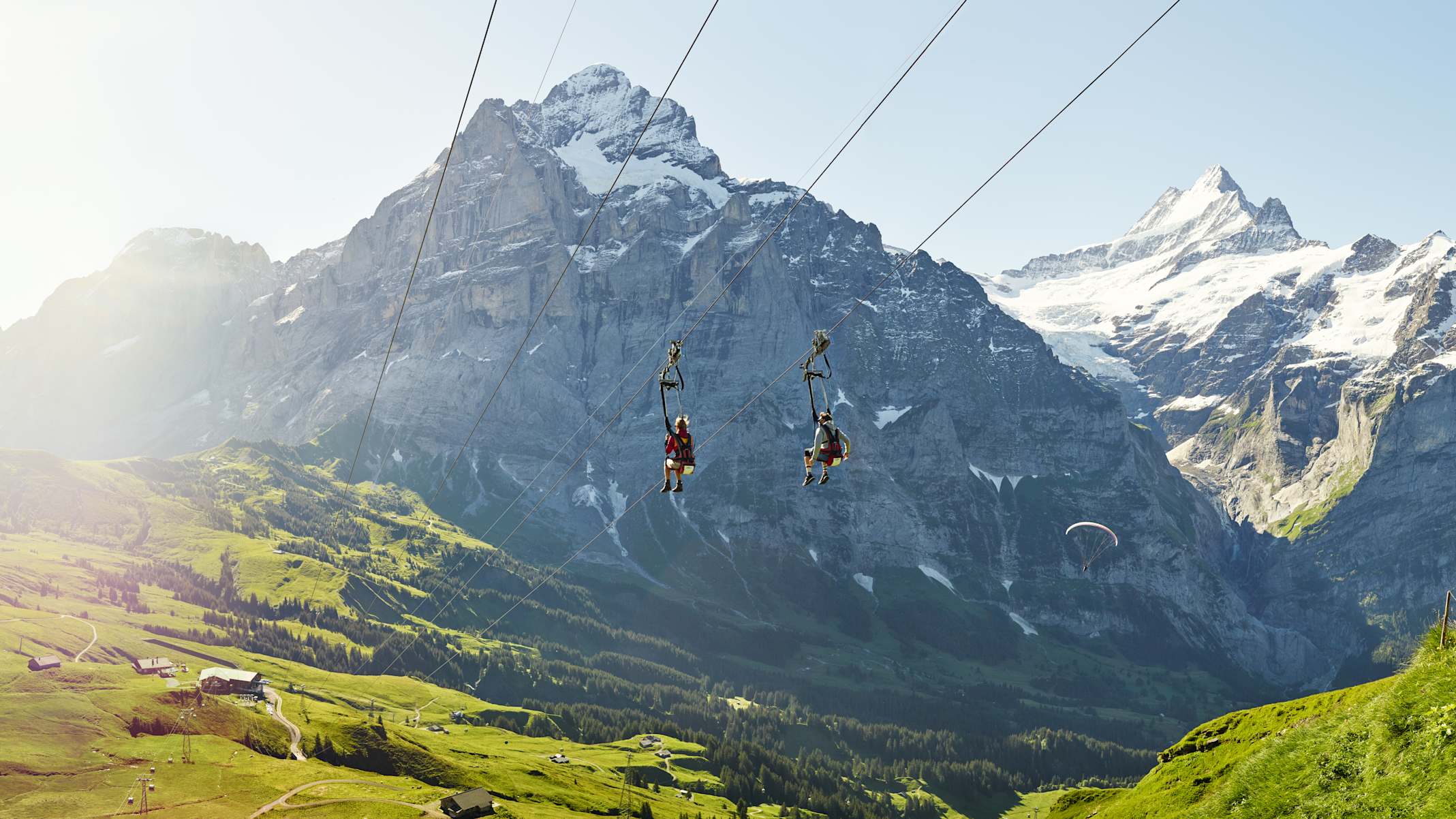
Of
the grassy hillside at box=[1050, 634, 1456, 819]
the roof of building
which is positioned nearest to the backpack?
the grassy hillside at box=[1050, 634, 1456, 819]

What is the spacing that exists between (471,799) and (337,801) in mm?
20742

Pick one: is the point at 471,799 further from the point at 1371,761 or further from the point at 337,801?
the point at 1371,761

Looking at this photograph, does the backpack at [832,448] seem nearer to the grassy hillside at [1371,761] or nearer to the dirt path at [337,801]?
the grassy hillside at [1371,761]

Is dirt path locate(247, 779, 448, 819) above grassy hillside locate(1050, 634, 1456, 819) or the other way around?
the other way around

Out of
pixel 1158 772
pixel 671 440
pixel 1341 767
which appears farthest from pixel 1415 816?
pixel 1158 772

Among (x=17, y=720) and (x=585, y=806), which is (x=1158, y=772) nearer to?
(x=585, y=806)

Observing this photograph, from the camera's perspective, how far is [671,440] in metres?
44.8

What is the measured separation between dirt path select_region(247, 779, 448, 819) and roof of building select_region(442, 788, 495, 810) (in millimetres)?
3364

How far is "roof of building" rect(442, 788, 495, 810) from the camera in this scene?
6113 inches

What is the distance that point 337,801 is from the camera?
5837 inches

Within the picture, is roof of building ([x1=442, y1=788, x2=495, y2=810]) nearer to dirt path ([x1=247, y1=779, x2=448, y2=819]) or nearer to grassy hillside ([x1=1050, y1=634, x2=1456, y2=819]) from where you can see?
dirt path ([x1=247, y1=779, x2=448, y2=819])

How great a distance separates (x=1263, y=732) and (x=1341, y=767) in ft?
145

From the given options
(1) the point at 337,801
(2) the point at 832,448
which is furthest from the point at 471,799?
(2) the point at 832,448

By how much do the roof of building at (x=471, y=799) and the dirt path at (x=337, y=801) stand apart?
336cm
